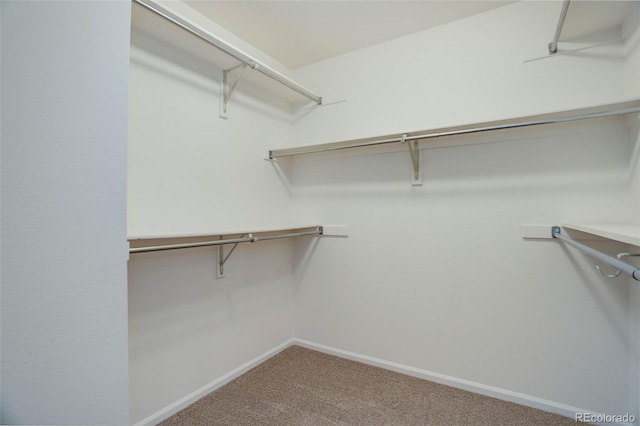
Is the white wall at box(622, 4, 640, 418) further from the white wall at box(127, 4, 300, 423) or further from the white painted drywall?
the white wall at box(127, 4, 300, 423)

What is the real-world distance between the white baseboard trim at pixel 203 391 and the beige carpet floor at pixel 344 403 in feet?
0.10

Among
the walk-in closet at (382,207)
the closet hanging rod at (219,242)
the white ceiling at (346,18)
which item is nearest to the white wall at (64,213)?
the walk-in closet at (382,207)

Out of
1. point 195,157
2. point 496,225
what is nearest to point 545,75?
point 496,225

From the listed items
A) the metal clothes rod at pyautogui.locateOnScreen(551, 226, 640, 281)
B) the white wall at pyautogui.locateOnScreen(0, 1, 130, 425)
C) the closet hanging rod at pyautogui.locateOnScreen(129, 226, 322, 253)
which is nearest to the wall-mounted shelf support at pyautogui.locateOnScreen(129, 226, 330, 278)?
the closet hanging rod at pyautogui.locateOnScreen(129, 226, 322, 253)

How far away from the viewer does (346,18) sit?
198cm

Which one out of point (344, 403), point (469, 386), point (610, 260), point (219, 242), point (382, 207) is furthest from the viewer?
point (382, 207)

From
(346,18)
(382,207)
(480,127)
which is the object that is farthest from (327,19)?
(382,207)

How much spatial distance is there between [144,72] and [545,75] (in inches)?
91.0

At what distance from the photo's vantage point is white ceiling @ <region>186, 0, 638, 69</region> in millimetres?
1637

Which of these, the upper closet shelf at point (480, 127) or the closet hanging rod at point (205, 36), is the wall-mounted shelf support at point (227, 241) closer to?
the upper closet shelf at point (480, 127)

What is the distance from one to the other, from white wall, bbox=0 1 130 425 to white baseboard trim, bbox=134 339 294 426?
3.19 ft

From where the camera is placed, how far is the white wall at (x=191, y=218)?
5.30ft

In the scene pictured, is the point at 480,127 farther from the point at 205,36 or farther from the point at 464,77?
the point at 205,36

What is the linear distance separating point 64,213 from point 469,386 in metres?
2.32
